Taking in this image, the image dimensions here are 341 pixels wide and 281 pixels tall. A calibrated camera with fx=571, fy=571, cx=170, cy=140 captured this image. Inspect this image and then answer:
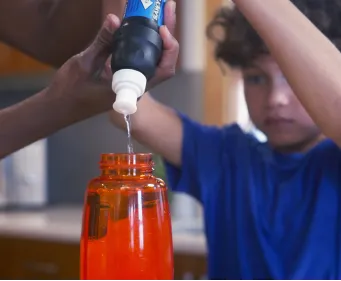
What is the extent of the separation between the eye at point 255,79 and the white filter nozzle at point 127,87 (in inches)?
21.7

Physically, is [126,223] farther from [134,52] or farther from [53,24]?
[53,24]

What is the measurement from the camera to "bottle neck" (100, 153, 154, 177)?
1.52ft

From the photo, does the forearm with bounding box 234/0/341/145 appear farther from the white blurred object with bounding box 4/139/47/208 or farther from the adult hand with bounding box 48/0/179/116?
the white blurred object with bounding box 4/139/47/208

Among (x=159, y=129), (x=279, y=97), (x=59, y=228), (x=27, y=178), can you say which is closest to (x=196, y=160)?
(x=159, y=129)

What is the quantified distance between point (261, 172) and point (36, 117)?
54 cm

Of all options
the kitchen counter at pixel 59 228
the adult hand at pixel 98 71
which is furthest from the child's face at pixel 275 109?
the kitchen counter at pixel 59 228

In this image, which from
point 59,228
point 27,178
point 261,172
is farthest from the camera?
point 27,178

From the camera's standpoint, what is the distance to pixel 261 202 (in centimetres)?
97

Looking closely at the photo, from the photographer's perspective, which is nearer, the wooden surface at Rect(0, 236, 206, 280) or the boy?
the boy

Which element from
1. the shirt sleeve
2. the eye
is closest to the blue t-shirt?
the shirt sleeve

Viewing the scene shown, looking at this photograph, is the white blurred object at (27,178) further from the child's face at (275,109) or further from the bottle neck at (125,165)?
the bottle neck at (125,165)

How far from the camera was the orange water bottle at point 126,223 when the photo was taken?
0.46 metres

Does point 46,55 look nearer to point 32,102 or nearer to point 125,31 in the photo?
point 32,102

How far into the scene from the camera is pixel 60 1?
1.93 feet
